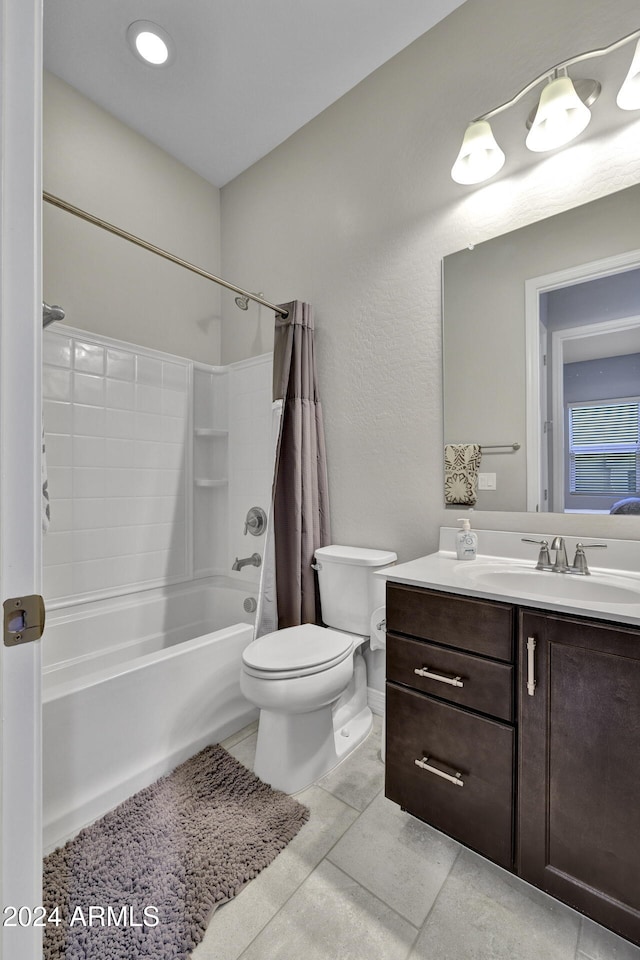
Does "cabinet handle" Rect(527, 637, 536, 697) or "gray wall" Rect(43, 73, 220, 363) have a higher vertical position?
"gray wall" Rect(43, 73, 220, 363)

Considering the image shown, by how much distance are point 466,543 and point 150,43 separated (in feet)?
8.12

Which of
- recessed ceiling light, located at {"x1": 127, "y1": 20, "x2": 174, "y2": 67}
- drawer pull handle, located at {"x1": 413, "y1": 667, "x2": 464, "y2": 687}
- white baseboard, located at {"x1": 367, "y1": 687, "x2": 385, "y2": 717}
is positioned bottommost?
white baseboard, located at {"x1": 367, "y1": 687, "x2": 385, "y2": 717}

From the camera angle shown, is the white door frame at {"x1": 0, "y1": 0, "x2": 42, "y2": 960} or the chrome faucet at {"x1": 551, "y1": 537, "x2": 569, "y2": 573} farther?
the chrome faucet at {"x1": 551, "y1": 537, "x2": 569, "y2": 573}

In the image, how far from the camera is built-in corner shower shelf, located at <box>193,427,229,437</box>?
8.21 ft

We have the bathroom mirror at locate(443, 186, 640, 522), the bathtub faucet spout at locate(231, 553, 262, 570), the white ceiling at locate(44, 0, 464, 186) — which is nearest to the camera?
the bathroom mirror at locate(443, 186, 640, 522)

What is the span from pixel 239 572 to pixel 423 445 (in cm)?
127

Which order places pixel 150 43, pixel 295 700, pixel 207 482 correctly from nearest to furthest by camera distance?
pixel 295 700
pixel 150 43
pixel 207 482

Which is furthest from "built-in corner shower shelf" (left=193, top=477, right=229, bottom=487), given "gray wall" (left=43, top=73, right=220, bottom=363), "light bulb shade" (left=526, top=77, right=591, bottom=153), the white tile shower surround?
"light bulb shade" (left=526, top=77, right=591, bottom=153)

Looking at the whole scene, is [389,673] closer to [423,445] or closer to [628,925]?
[628,925]

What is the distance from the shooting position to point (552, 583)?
1.34m

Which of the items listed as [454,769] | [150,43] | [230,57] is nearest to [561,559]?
[454,769]

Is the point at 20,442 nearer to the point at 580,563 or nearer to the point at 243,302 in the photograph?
the point at 580,563

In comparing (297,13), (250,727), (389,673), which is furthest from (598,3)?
(250,727)

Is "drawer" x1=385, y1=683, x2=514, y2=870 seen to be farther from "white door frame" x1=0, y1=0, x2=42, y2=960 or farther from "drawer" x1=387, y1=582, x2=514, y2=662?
"white door frame" x1=0, y1=0, x2=42, y2=960
